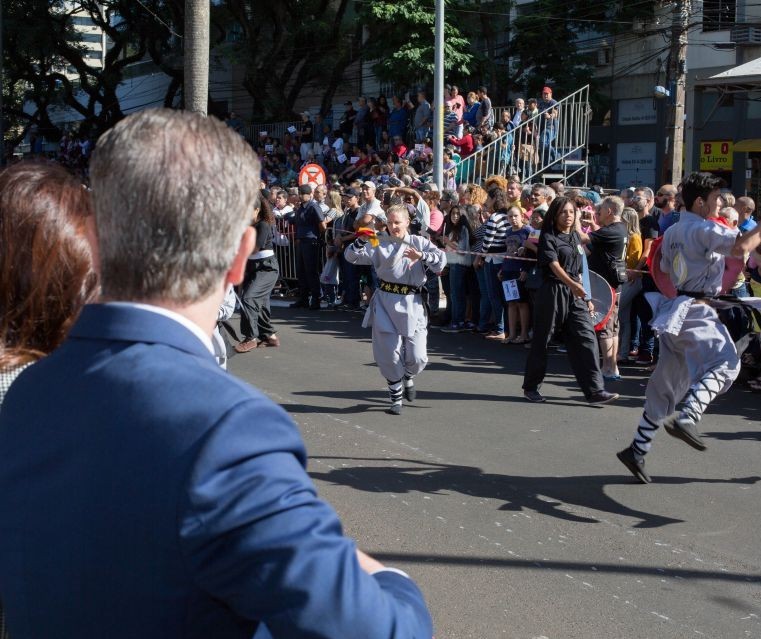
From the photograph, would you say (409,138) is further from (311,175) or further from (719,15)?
(719,15)

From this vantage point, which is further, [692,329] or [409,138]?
[409,138]

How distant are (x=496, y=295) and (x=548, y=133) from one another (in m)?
8.43

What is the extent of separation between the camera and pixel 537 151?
811 inches

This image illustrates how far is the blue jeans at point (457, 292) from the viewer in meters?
13.9

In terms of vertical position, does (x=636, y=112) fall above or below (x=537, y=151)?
above

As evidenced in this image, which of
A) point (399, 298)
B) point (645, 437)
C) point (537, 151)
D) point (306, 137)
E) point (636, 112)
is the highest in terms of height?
point (636, 112)

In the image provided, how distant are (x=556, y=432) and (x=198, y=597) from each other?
6.97 meters

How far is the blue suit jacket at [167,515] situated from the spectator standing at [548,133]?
19.7 meters

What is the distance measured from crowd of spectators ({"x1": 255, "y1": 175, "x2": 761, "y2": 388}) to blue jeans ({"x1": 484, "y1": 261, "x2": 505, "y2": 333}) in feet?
0.04

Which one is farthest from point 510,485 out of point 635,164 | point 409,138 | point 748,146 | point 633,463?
point 635,164

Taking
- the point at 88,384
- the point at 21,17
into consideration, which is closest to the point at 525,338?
the point at 88,384

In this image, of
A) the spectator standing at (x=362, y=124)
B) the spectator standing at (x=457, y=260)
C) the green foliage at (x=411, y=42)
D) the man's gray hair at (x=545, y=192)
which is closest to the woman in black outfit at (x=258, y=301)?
the spectator standing at (x=457, y=260)

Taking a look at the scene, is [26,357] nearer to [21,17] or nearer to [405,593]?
[405,593]

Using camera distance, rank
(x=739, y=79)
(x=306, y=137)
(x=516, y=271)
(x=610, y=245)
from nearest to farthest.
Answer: (x=610, y=245) < (x=516, y=271) < (x=739, y=79) < (x=306, y=137)
